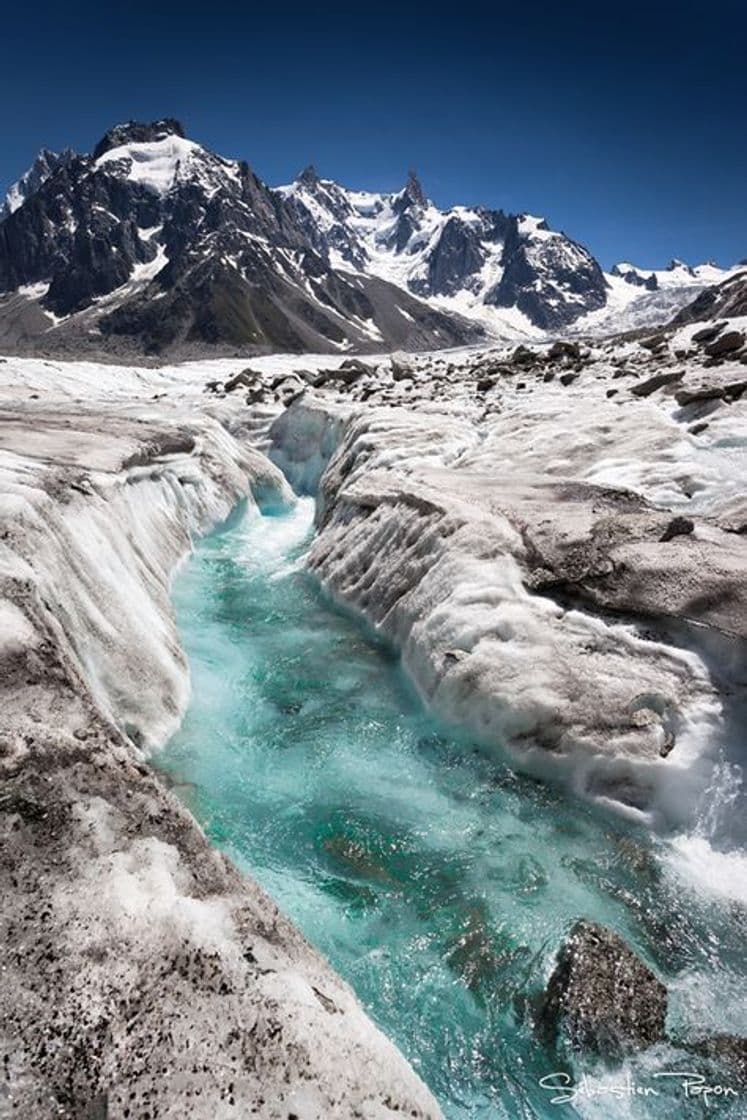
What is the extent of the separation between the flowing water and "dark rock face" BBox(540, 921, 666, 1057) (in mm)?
180

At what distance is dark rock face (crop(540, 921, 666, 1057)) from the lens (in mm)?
5555

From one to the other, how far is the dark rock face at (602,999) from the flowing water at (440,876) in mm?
180

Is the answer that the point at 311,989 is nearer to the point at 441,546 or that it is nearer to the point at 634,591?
the point at 634,591

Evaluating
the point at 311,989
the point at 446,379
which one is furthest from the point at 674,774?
the point at 446,379

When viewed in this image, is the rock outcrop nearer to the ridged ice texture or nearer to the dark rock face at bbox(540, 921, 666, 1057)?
the dark rock face at bbox(540, 921, 666, 1057)

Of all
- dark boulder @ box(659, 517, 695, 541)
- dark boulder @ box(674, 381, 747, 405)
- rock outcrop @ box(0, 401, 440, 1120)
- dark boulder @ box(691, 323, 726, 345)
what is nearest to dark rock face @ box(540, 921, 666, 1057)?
rock outcrop @ box(0, 401, 440, 1120)

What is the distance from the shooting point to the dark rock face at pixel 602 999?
18.2 ft

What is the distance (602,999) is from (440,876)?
2.19 metres

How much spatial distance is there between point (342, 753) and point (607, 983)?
4.95 meters

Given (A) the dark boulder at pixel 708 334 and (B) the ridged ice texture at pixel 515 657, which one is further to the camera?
(A) the dark boulder at pixel 708 334

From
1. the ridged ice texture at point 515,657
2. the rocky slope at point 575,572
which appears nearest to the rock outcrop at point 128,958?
the ridged ice texture at point 515,657

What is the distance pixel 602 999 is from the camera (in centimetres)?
577
